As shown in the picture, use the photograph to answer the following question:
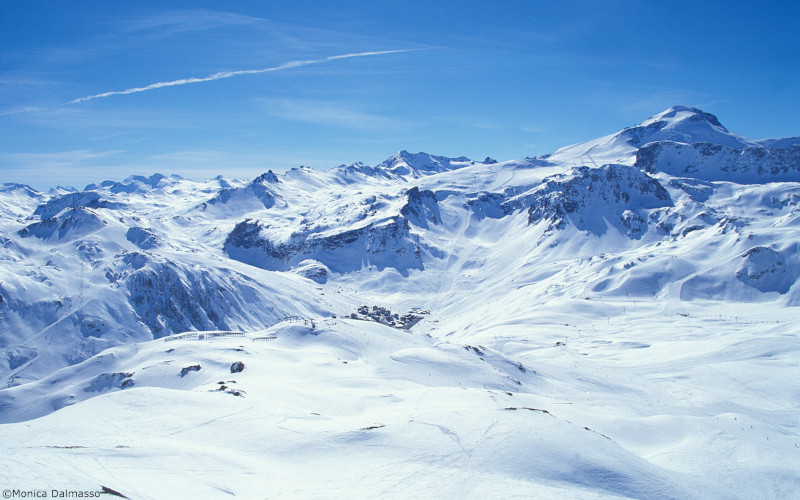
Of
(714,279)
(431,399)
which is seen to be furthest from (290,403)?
(714,279)

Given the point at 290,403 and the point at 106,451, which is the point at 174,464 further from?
the point at 290,403

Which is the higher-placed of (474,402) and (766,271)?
(474,402)

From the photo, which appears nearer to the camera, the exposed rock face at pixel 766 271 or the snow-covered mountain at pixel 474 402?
the snow-covered mountain at pixel 474 402

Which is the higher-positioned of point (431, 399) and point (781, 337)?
point (431, 399)

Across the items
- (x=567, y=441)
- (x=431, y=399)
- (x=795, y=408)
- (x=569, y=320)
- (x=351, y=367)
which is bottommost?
(x=569, y=320)

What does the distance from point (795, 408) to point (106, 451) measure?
69985 millimetres

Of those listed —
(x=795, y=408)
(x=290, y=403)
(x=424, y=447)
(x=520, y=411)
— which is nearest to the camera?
(x=424, y=447)

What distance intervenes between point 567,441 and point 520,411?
576 cm

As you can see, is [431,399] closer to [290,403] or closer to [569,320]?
[290,403]

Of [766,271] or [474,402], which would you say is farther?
[766,271]

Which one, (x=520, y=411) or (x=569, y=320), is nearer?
(x=520, y=411)

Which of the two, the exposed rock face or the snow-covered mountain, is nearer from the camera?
the snow-covered mountain

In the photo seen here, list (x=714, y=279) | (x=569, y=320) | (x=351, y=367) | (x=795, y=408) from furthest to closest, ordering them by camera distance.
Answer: (x=714, y=279)
(x=569, y=320)
(x=795, y=408)
(x=351, y=367)

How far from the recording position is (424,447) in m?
23.8
